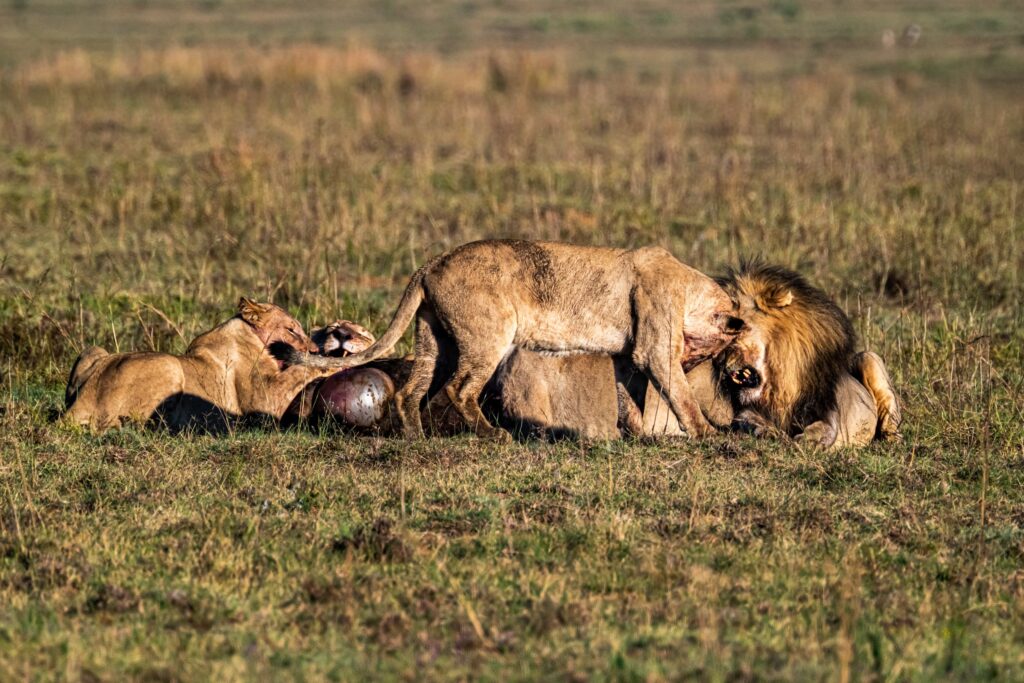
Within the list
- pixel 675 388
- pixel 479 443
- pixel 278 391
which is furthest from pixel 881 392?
pixel 278 391

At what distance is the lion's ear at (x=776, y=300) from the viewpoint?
7480mm

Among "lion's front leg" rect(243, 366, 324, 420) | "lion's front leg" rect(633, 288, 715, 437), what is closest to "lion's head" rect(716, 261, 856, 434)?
"lion's front leg" rect(633, 288, 715, 437)

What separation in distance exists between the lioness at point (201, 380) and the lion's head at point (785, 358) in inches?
93.3

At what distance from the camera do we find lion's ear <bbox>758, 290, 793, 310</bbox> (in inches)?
295

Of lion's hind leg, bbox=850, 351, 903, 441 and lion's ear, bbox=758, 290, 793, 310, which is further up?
lion's ear, bbox=758, 290, 793, 310

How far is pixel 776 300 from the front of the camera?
750 centimetres

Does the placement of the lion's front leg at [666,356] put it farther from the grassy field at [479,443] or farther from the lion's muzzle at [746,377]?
the lion's muzzle at [746,377]

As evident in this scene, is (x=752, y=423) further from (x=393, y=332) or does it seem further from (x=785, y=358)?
(x=393, y=332)

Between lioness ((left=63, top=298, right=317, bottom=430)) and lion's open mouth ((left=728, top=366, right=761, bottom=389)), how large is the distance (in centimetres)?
233

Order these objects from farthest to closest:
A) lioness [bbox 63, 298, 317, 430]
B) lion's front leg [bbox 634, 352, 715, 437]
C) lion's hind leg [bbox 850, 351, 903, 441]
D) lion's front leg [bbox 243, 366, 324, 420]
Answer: lion's front leg [bbox 243, 366, 324, 420], lion's hind leg [bbox 850, 351, 903, 441], lioness [bbox 63, 298, 317, 430], lion's front leg [bbox 634, 352, 715, 437]

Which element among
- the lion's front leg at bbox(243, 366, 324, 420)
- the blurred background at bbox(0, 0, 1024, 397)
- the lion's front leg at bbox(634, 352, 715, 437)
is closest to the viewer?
the lion's front leg at bbox(634, 352, 715, 437)

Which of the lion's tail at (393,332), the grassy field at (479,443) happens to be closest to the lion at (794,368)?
the grassy field at (479,443)

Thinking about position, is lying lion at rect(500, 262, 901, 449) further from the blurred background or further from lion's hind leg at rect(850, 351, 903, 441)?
the blurred background

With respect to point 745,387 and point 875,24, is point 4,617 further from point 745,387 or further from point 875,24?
point 875,24
